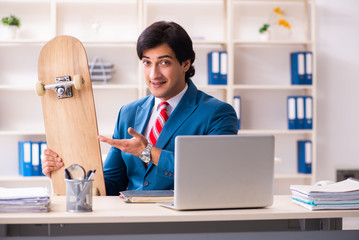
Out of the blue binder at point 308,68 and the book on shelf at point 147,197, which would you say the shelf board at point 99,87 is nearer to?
the blue binder at point 308,68

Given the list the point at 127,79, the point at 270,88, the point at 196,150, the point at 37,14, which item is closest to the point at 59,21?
the point at 37,14

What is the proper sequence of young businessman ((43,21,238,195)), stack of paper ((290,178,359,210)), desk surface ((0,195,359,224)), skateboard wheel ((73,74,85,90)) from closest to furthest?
desk surface ((0,195,359,224)) → stack of paper ((290,178,359,210)) → skateboard wheel ((73,74,85,90)) → young businessman ((43,21,238,195))

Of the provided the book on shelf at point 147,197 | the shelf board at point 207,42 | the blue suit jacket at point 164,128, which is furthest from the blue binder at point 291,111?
the book on shelf at point 147,197

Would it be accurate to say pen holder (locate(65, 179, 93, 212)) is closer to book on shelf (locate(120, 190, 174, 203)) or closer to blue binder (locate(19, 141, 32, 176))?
book on shelf (locate(120, 190, 174, 203))

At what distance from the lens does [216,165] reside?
4.81 feet

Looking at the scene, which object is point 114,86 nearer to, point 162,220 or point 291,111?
point 291,111

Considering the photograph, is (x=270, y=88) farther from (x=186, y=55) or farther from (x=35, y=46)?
(x=186, y=55)

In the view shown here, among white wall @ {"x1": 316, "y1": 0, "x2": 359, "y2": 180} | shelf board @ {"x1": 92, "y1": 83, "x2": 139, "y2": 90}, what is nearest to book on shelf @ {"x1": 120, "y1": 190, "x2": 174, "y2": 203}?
shelf board @ {"x1": 92, "y1": 83, "x2": 139, "y2": 90}

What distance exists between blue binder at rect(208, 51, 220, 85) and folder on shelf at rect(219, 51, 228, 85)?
1.1 inches

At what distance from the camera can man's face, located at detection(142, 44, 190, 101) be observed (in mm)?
2021

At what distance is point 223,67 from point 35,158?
5.92ft

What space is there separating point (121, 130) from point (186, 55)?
44 centimetres

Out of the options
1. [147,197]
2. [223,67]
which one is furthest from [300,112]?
[147,197]

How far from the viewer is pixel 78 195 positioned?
147 cm
